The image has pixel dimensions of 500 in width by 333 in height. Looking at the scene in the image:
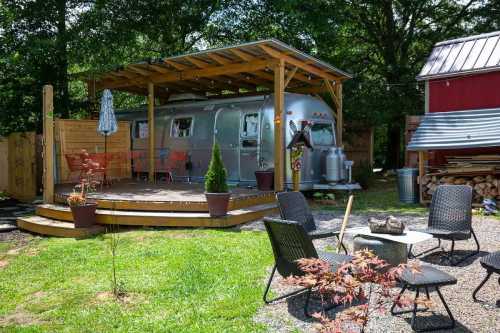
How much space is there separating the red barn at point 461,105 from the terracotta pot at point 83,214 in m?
7.24

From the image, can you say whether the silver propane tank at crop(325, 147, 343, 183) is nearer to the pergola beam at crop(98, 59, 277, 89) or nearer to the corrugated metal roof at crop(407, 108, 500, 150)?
the corrugated metal roof at crop(407, 108, 500, 150)

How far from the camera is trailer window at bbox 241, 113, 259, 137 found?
12531 mm

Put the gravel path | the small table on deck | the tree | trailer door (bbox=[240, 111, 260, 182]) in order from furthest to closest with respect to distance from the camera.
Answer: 1. the tree
2. trailer door (bbox=[240, 111, 260, 182])
3. the small table on deck
4. the gravel path

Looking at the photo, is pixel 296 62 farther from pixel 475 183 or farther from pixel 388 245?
pixel 388 245

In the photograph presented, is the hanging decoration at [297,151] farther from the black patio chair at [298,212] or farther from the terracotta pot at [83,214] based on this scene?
the black patio chair at [298,212]

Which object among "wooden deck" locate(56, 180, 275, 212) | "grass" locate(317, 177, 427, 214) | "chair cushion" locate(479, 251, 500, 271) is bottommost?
"grass" locate(317, 177, 427, 214)

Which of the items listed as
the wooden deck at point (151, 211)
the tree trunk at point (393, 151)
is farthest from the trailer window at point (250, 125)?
the tree trunk at point (393, 151)

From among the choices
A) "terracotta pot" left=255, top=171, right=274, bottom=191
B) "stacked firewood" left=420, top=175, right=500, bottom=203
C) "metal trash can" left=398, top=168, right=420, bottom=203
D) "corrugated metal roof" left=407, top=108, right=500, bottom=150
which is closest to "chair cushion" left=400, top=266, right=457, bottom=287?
"stacked firewood" left=420, top=175, right=500, bottom=203

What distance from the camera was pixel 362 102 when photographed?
16.6 meters

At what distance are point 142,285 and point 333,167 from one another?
7.76m

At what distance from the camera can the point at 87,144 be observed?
45.2 feet

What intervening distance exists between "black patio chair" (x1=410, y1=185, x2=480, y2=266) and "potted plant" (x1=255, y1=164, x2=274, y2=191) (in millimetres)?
5302

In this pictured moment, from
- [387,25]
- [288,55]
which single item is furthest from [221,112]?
[387,25]

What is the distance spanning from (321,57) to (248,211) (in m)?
9.74
